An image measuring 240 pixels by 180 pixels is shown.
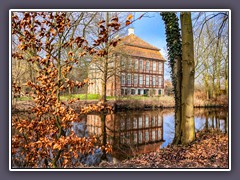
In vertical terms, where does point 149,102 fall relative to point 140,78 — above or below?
below

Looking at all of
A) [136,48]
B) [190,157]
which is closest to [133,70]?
[136,48]

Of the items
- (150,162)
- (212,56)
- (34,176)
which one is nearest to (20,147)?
(34,176)

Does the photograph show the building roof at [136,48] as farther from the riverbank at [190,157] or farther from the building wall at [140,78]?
the riverbank at [190,157]

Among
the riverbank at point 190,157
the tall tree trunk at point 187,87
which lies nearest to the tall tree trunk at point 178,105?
the tall tree trunk at point 187,87

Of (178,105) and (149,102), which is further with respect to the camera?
(178,105)

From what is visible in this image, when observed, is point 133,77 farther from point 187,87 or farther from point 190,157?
point 190,157

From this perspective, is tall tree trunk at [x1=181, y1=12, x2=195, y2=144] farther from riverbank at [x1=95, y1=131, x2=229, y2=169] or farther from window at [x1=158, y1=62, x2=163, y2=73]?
window at [x1=158, y1=62, x2=163, y2=73]

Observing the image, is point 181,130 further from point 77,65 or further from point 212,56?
point 77,65

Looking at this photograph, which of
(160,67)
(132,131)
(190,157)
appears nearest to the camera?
(190,157)

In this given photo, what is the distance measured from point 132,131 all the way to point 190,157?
0.86 metres

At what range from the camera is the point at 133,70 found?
3666mm

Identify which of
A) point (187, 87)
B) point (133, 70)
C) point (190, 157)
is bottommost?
point (190, 157)

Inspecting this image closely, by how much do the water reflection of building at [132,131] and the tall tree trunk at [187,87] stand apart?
17.6 inches

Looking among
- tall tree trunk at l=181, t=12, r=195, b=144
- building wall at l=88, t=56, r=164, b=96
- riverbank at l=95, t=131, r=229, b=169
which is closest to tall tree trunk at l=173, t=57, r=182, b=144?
tall tree trunk at l=181, t=12, r=195, b=144
